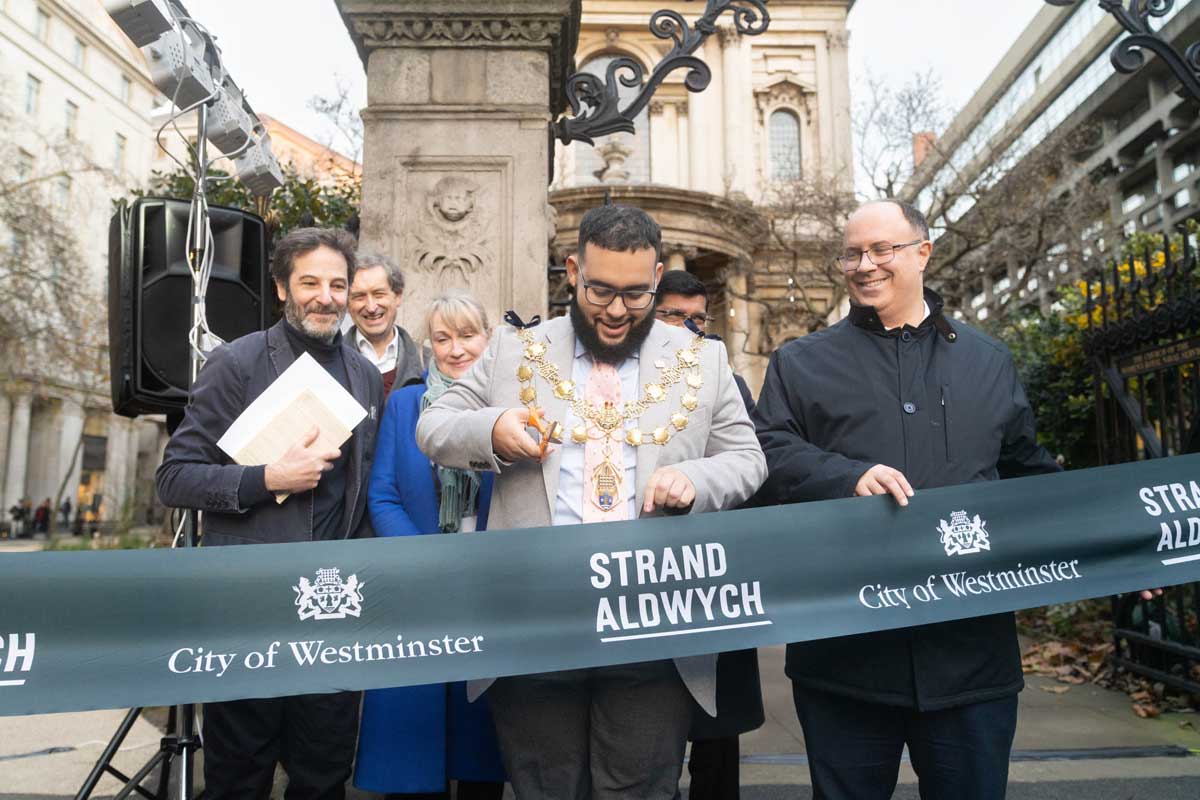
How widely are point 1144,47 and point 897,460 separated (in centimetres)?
454

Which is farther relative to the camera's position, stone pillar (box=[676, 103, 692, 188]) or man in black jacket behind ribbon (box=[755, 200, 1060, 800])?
stone pillar (box=[676, 103, 692, 188])

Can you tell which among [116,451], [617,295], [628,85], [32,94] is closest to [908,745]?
[617,295]

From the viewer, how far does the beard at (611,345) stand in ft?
8.13

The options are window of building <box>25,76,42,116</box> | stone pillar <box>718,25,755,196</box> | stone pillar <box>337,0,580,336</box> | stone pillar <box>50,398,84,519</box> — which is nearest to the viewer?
stone pillar <box>337,0,580,336</box>

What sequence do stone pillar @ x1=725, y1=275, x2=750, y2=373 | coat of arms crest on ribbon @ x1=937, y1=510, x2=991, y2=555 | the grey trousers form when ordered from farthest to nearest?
stone pillar @ x1=725, y1=275, x2=750, y2=373 → coat of arms crest on ribbon @ x1=937, y1=510, x2=991, y2=555 → the grey trousers

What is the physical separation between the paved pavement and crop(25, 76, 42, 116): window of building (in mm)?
43456

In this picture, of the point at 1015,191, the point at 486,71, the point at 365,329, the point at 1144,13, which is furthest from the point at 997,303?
the point at 365,329

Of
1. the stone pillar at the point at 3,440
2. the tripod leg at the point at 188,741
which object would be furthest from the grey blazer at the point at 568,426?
the stone pillar at the point at 3,440

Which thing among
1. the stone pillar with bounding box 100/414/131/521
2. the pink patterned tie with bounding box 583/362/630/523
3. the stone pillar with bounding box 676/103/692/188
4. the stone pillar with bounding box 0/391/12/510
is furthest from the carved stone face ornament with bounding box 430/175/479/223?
the stone pillar with bounding box 100/414/131/521

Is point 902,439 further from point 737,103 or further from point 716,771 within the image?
point 737,103

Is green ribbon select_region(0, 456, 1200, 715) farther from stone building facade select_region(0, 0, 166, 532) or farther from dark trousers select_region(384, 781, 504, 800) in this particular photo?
stone building facade select_region(0, 0, 166, 532)

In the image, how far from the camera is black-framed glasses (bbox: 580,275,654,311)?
2.37 meters

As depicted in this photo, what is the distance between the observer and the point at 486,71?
506 centimetres

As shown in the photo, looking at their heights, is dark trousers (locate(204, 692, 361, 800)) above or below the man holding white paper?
below
